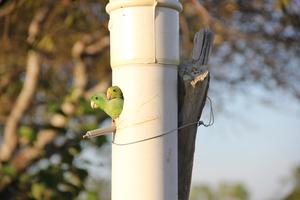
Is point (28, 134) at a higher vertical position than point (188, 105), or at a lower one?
lower

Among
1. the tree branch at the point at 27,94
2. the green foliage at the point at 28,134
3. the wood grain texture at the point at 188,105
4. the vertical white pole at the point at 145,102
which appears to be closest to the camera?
the vertical white pole at the point at 145,102

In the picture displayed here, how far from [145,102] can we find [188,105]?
0.49ft

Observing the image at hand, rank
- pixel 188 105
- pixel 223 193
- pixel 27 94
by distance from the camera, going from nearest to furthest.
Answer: pixel 188 105
pixel 27 94
pixel 223 193

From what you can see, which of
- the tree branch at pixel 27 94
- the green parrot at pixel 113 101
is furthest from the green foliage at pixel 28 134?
the green parrot at pixel 113 101

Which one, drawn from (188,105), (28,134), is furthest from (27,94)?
(188,105)

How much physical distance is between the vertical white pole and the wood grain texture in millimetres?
63

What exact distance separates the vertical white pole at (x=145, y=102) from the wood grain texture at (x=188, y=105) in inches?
2.5

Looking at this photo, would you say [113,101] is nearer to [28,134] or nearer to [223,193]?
[28,134]

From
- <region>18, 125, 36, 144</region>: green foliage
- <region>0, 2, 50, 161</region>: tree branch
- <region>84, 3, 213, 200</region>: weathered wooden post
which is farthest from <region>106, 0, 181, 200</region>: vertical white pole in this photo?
<region>0, 2, 50, 161</region>: tree branch

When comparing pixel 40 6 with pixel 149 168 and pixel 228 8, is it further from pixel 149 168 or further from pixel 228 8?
pixel 149 168

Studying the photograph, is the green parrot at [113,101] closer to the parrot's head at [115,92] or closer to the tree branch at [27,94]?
the parrot's head at [115,92]

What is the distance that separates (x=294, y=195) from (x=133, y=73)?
26.5 ft

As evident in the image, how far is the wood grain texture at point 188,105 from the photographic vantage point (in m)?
1.42

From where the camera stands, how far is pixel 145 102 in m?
1.33
